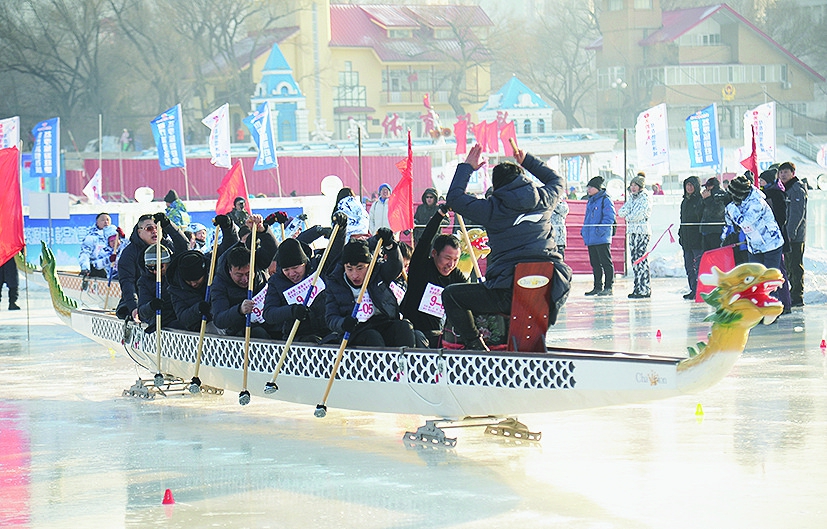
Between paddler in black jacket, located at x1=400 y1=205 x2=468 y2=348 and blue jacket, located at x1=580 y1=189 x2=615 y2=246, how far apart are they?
11.0 metres

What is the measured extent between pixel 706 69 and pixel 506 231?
64.7 meters

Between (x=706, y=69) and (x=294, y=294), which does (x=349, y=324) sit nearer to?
(x=294, y=294)

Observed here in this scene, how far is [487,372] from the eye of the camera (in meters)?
7.08


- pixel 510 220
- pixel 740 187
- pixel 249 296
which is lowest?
pixel 249 296

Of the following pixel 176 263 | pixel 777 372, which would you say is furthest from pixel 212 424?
pixel 777 372

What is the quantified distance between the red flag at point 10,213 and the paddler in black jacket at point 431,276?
6.86m

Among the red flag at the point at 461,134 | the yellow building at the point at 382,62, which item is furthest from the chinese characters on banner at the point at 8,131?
the yellow building at the point at 382,62

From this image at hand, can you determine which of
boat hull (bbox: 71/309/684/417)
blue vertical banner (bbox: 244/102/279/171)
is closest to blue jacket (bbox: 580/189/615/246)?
boat hull (bbox: 71/309/684/417)

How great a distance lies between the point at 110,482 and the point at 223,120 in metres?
22.6

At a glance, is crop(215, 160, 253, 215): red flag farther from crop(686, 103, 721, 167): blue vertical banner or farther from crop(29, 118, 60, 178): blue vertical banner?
crop(29, 118, 60, 178): blue vertical banner

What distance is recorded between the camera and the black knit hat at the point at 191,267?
374 inches

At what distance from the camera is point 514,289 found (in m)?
7.23

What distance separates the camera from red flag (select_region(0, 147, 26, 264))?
13.4m

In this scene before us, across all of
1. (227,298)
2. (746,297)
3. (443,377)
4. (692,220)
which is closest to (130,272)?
(227,298)
